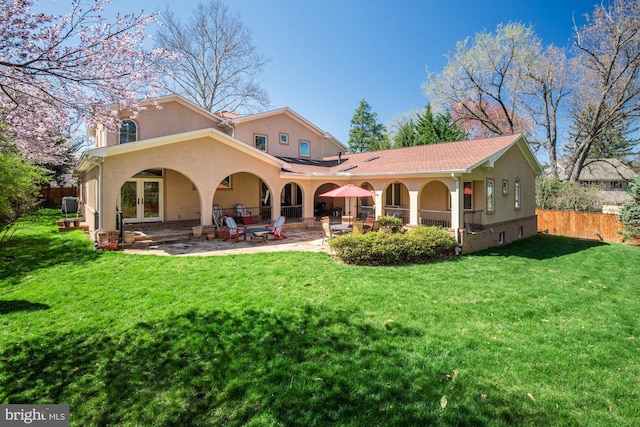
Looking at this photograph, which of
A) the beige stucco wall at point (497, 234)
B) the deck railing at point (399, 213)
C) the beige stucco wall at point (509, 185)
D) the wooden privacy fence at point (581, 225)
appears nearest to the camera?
the beige stucco wall at point (497, 234)

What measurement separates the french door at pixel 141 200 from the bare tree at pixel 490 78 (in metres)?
26.8

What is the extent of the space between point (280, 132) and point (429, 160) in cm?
1023

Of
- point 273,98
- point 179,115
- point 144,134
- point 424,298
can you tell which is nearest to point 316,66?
point 179,115

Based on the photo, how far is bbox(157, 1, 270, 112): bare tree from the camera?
93.3 feet

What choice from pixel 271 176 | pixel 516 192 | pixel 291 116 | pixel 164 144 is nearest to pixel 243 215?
pixel 271 176

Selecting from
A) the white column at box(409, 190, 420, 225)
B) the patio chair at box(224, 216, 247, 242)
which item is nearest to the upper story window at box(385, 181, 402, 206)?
the white column at box(409, 190, 420, 225)

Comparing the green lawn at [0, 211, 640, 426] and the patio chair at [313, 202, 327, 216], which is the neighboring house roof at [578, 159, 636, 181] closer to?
the patio chair at [313, 202, 327, 216]

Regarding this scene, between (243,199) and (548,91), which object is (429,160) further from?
(548,91)

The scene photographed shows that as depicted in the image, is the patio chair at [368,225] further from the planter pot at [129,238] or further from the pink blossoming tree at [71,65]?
the pink blossoming tree at [71,65]

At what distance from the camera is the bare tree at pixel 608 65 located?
69.3 feet

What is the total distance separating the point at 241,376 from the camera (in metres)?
3.87

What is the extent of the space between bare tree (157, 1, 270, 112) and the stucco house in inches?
528

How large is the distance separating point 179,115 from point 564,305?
711 inches

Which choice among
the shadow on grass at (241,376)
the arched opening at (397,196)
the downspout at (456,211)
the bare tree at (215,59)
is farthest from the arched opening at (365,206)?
the bare tree at (215,59)
